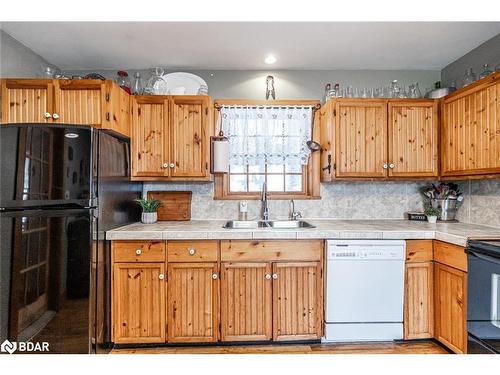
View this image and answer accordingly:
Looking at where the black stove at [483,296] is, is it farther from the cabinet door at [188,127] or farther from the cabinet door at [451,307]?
the cabinet door at [188,127]

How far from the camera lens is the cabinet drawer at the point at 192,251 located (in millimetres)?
2100

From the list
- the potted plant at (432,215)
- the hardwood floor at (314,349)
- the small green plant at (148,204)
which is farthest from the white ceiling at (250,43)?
the hardwood floor at (314,349)

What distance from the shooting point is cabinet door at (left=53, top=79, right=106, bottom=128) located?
7.07ft

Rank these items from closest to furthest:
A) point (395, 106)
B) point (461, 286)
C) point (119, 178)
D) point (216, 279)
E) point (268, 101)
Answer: point (461, 286)
point (216, 279)
point (119, 178)
point (395, 106)
point (268, 101)

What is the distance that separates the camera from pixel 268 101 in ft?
8.93

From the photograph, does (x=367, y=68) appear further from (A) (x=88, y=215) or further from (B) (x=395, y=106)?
(A) (x=88, y=215)

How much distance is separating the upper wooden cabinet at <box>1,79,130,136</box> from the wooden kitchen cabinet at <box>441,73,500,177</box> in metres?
2.70

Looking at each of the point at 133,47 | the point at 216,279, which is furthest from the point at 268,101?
the point at 216,279

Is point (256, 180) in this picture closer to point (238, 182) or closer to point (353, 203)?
point (238, 182)

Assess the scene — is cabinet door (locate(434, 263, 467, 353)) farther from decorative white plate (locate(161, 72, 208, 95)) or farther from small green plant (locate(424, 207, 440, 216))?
decorative white plate (locate(161, 72, 208, 95))

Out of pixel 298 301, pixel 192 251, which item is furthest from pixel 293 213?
pixel 192 251

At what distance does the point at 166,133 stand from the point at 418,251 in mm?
2211

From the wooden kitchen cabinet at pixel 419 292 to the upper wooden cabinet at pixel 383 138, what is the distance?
27.9 inches

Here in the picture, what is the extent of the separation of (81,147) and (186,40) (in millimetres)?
1177
